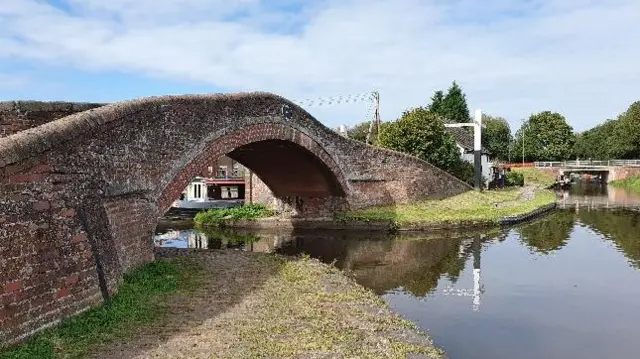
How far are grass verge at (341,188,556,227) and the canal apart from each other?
3.31 feet

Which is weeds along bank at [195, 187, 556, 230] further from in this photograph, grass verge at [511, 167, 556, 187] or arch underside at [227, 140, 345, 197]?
grass verge at [511, 167, 556, 187]

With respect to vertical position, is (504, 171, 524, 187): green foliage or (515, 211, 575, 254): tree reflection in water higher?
(504, 171, 524, 187): green foliage

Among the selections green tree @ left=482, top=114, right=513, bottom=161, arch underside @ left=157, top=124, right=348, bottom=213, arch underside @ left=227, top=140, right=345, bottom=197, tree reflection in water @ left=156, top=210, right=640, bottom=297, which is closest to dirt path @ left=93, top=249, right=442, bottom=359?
tree reflection in water @ left=156, top=210, right=640, bottom=297

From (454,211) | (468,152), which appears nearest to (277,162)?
(454,211)

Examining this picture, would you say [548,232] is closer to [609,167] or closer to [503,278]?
[503,278]

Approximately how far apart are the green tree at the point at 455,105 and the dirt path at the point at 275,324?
60.8 meters

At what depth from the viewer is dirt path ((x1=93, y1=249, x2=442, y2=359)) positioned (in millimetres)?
7652

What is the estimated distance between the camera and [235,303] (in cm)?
1017

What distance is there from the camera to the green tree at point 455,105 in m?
70.8

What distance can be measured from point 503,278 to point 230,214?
14234mm

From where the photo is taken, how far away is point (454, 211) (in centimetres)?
2622

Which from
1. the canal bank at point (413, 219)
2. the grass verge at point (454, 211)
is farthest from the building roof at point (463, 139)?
the canal bank at point (413, 219)

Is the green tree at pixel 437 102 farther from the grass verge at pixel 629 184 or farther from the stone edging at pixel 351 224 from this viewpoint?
the stone edging at pixel 351 224

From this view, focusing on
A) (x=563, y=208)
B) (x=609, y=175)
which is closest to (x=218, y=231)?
(x=563, y=208)
